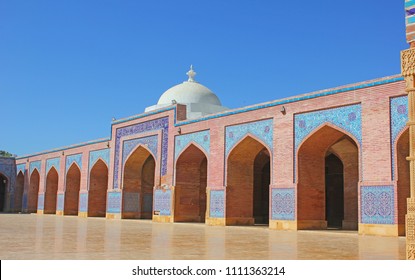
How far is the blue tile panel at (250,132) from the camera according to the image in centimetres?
1359

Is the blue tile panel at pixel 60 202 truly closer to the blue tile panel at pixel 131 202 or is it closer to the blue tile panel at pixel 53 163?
the blue tile panel at pixel 53 163

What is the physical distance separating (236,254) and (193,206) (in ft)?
37.3

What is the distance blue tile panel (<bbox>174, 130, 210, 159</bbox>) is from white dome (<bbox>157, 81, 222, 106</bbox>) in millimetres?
4599

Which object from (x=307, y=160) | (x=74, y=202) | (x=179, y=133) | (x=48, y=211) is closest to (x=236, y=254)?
(x=307, y=160)

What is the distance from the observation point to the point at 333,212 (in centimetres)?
1698

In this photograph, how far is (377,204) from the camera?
10.9 m

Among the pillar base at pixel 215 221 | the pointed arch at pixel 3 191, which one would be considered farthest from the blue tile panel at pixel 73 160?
the pillar base at pixel 215 221

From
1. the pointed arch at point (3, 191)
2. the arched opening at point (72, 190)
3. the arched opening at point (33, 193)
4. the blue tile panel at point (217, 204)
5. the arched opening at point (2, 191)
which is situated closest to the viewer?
the blue tile panel at point (217, 204)

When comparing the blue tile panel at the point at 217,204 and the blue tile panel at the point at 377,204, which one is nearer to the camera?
the blue tile panel at the point at 377,204

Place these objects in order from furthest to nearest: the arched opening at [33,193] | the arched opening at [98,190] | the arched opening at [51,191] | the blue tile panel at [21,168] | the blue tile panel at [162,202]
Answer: the blue tile panel at [21,168]
the arched opening at [33,193]
the arched opening at [51,191]
the arched opening at [98,190]
the blue tile panel at [162,202]

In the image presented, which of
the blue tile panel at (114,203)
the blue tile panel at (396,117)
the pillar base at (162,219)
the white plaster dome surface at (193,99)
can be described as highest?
the white plaster dome surface at (193,99)

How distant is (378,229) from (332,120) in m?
2.73

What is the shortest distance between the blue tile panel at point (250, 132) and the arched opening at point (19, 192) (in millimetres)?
18465

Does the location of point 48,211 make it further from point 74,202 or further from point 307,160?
point 307,160
